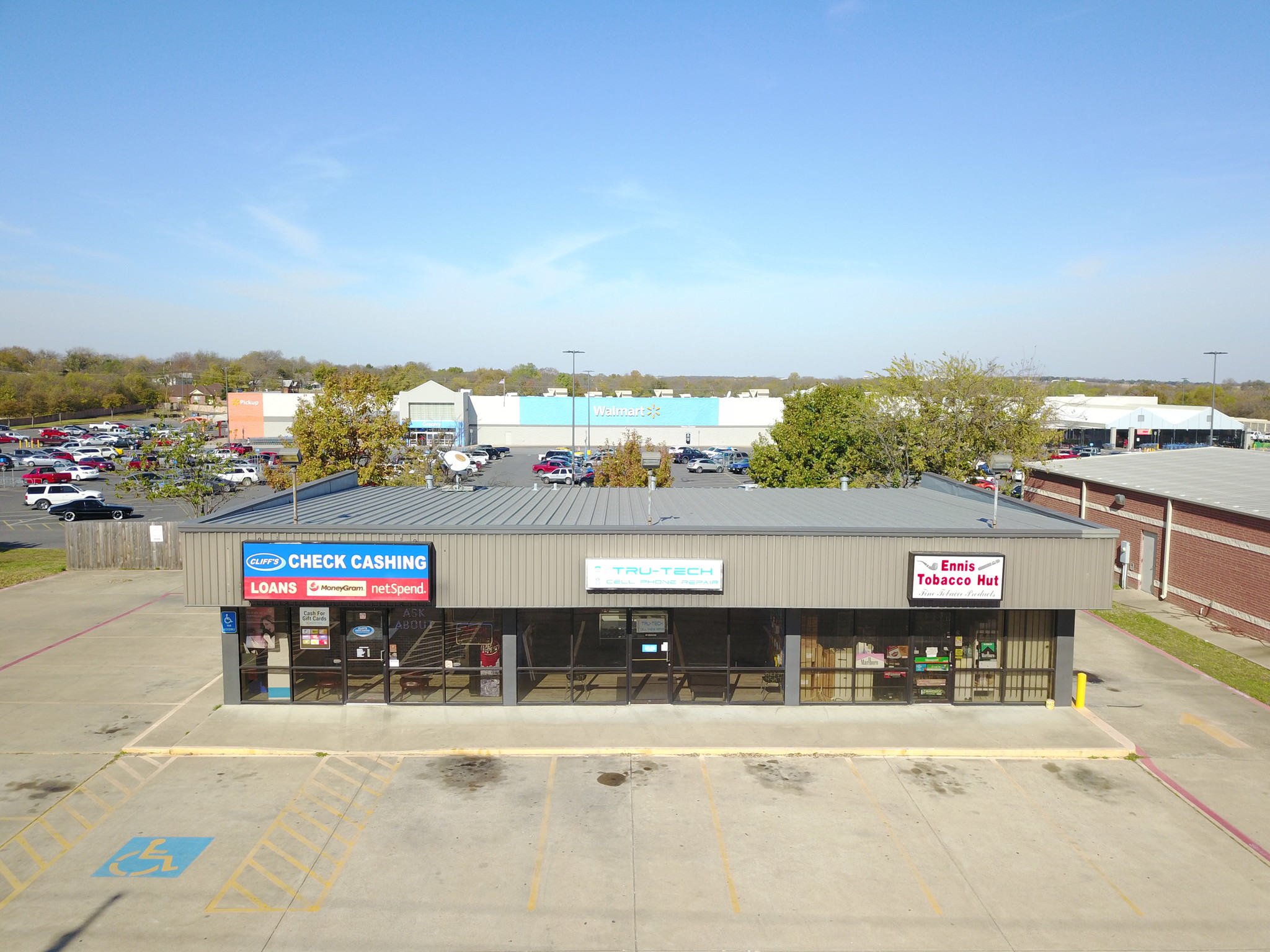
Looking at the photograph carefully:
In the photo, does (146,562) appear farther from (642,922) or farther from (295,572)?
(642,922)

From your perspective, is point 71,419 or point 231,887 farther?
point 71,419

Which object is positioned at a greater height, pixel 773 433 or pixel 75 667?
pixel 773 433

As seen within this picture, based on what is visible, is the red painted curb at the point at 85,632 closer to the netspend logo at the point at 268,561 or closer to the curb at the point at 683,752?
the curb at the point at 683,752

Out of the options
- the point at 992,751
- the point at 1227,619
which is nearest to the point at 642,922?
the point at 992,751

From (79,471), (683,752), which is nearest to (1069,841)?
(683,752)

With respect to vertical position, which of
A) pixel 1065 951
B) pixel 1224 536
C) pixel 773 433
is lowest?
pixel 1065 951

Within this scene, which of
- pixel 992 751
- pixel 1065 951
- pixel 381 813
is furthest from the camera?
pixel 992 751
